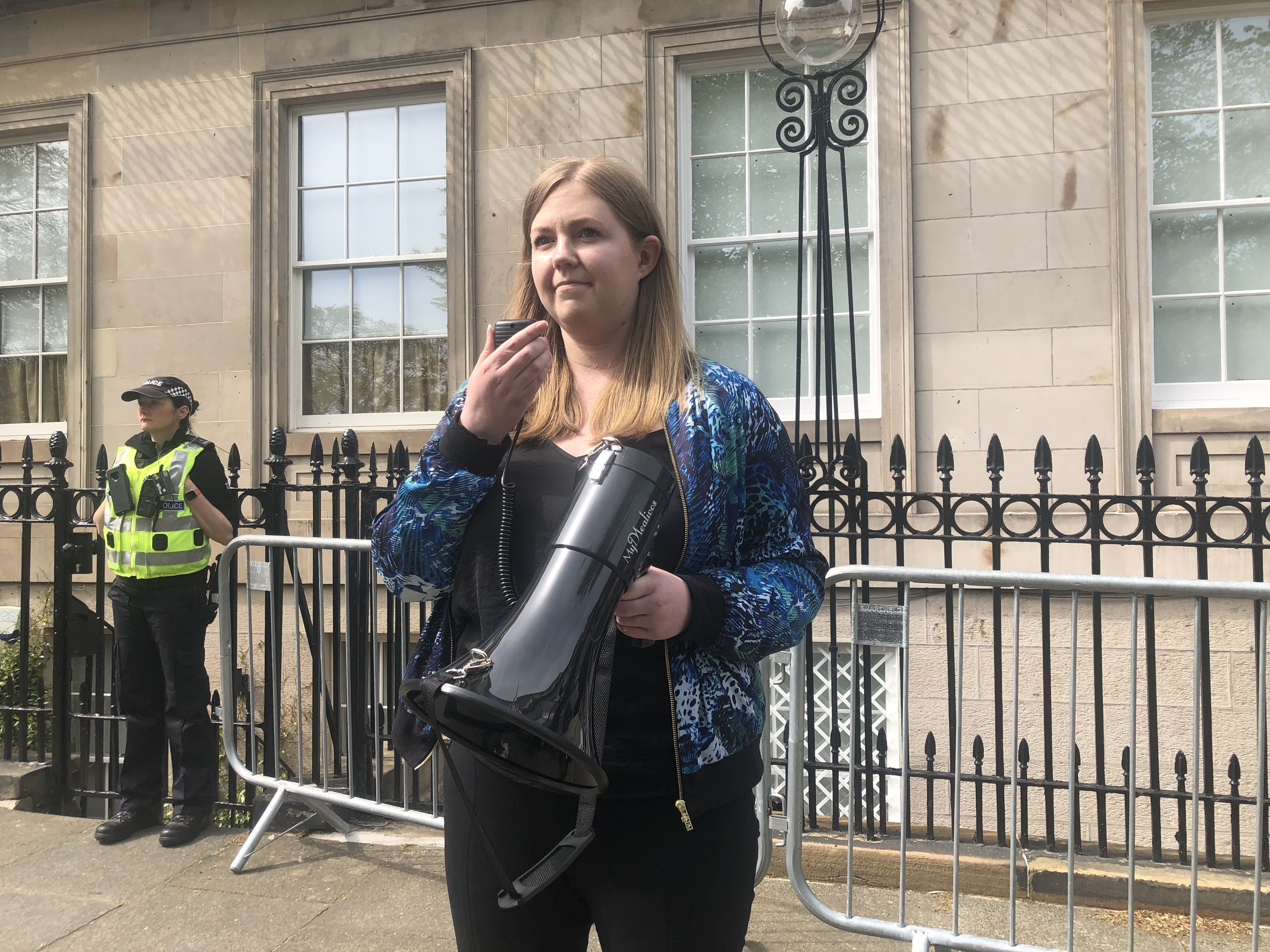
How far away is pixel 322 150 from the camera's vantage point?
7.54m

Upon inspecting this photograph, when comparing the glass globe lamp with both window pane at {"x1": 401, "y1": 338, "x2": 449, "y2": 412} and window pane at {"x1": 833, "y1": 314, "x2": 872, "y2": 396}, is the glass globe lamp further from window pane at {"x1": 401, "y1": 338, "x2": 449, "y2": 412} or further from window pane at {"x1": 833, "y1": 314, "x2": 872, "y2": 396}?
window pane at {"x1": 401, "y1": 338, "x2": 449, "y2": 412}

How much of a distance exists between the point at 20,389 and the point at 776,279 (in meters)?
6.98

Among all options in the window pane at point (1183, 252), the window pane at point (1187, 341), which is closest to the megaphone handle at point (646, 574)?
the window pane at point (1187, 341)

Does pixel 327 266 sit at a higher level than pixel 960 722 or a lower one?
higher

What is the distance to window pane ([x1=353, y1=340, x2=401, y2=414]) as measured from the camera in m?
7.43

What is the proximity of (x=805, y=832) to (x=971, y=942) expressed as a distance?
139cm

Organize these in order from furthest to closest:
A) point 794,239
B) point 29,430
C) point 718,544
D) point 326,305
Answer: point 29,430, point 326,305, point 794,239, point 718,544

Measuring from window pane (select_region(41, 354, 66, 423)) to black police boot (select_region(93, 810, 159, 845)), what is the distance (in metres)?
5.17

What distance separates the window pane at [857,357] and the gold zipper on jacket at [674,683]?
5.24 metres

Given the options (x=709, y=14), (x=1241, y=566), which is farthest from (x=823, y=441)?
(x=709, y=14)

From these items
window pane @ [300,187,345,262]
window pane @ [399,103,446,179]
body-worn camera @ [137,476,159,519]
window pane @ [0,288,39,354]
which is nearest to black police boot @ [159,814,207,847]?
body-worn camera @ [137,476,159,519]

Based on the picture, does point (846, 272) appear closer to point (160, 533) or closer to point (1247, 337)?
point (1247, 337)

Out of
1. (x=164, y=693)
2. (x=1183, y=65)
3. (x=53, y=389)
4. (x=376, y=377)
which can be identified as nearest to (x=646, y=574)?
(x=164, y=693)

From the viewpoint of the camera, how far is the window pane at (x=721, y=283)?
267 inches
